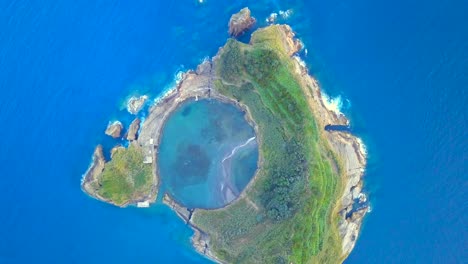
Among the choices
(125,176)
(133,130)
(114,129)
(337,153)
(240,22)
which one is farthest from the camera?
(133,130)

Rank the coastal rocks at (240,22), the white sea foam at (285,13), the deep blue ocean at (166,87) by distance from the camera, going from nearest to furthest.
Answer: the deep blue ocean at (166,87) < the coastal rocks at (240,22) < the white sea foam at (285,13)

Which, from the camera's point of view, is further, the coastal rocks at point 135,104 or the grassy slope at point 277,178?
the coastal rocks at point 135,104

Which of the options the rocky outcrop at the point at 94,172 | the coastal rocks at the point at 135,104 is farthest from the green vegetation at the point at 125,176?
the coastal rocks at the point at 135,104

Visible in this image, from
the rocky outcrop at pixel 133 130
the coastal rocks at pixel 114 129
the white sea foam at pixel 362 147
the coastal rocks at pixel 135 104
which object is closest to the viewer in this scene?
the white sea foam at pixel 362 147

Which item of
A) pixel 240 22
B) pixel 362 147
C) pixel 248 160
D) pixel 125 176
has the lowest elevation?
pixel 125 176

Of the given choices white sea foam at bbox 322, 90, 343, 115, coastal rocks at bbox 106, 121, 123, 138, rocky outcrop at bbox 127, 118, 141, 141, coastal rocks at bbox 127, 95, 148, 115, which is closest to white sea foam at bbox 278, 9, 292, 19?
white sea foam at bbox 322, 90, 343, 115

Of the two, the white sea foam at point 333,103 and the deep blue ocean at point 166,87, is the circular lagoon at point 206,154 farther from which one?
the white sea foam at point 333,103

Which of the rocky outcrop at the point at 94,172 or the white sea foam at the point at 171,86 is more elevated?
the white sea foam at the point at 171,86

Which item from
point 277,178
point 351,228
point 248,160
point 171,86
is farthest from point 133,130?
point 351,228

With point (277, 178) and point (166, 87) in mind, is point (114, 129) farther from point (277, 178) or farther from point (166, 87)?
point (277, 178)
